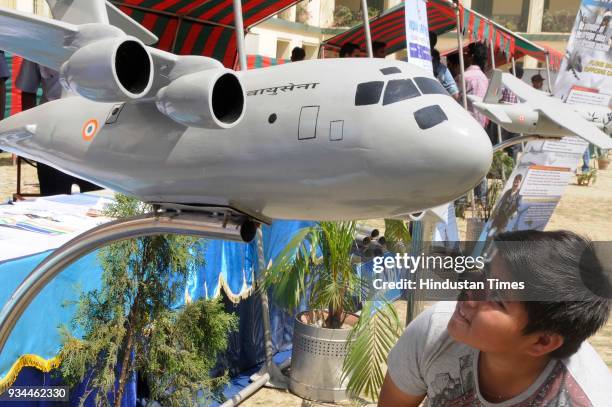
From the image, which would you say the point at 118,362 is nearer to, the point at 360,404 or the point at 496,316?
the point at 360,404

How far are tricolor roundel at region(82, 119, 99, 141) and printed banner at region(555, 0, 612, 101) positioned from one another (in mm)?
4402

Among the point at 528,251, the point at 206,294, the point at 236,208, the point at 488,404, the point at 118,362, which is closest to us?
the point at 236,208

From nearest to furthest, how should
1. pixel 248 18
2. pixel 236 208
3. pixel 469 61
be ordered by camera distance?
pixel 236 208 < pixel 248 18 < pixel 469 61

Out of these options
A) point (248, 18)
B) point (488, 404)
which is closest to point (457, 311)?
point (488, 404)

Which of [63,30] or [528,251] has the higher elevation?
[63,30]

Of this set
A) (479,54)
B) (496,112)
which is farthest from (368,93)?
(479,54)

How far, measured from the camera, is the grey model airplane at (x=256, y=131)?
89 cm

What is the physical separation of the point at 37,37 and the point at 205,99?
1.13ft

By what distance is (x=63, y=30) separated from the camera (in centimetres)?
108

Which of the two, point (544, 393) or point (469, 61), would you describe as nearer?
point (544, 393)

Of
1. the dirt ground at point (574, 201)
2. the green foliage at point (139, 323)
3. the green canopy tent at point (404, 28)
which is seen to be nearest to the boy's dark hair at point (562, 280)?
the green foliage at point (139, 323)

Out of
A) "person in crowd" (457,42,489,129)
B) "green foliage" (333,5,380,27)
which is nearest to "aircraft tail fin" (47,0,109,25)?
"person in crowd" (457,42,489,129)

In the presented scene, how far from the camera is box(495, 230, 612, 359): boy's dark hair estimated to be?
3.75 ft

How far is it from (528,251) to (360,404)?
2966 millimetres
